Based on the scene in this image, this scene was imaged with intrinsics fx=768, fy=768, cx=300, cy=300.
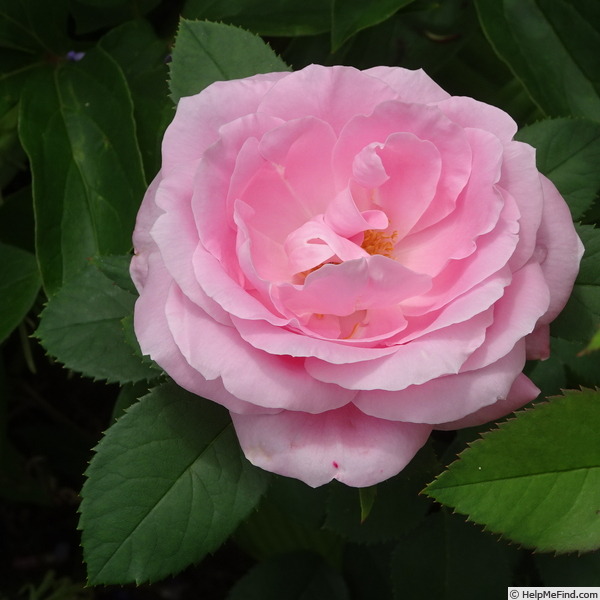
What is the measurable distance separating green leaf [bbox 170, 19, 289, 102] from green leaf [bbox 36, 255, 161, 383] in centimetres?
21

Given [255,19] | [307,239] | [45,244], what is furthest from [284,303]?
[255,19]

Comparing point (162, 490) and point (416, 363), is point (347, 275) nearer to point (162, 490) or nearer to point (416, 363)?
point (416, 363)

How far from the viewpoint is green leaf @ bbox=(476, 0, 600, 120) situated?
0.93 metres

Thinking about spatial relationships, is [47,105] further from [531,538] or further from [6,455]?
[531,538]

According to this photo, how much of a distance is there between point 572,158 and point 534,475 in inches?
12.9

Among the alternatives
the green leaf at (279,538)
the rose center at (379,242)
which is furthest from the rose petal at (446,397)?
the green leaf at (279,538)

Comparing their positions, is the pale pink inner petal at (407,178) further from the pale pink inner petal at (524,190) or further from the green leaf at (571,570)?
the green leaf at (571,570)

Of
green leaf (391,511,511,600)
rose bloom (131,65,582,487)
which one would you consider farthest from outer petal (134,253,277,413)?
green leaf (391,511,511,600)

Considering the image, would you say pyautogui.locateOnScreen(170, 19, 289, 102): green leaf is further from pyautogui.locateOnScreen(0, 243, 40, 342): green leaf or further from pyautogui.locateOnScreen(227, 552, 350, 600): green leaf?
pyautogui.locateOnScreen(227, 552, 350, 600): green leaf

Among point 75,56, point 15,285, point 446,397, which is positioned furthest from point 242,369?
point 75,56

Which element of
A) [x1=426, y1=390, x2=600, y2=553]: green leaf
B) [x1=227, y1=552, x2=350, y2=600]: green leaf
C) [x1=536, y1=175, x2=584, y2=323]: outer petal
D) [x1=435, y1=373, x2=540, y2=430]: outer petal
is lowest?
[x1=227, y1=552, x2=350, y2=600]: green leaf

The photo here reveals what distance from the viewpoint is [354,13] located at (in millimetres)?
863

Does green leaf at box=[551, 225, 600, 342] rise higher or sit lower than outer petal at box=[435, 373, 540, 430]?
higher

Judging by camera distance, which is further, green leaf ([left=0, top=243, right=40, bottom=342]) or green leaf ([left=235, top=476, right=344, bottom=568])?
green leaf ([left=235, top=476, right=344, bottom=568])
